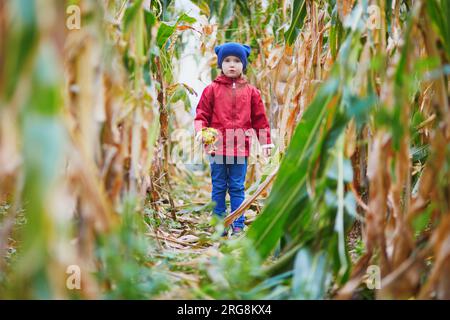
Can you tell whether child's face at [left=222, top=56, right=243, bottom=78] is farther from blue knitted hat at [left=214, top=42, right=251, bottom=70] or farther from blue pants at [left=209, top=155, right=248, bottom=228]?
blue pants at [left=209, top=155, right=248, bottom=228]

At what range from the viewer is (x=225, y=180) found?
2408mm

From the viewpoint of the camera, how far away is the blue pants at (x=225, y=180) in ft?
7.77

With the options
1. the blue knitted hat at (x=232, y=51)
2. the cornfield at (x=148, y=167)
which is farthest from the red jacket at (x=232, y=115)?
the cornfield at (x=148, y=167)

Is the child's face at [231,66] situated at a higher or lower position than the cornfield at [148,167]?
higher

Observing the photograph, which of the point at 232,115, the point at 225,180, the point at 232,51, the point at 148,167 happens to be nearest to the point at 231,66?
the point at 232,51

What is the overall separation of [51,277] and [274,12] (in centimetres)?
266

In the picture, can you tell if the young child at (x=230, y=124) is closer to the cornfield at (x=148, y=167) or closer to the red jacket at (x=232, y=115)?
the red jacket at (x=232, y=115)

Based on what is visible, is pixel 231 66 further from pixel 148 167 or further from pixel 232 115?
pixel 148 167

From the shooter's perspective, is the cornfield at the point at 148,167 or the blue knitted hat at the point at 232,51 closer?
the cornfield at the point at 148,167

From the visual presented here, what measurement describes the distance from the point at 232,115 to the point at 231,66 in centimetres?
24

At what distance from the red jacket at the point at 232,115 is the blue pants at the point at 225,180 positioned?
0.05 metres

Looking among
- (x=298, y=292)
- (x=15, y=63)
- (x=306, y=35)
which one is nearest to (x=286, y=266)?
(x=298, y=292)

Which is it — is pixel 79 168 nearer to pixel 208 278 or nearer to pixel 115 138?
pixel 115 138

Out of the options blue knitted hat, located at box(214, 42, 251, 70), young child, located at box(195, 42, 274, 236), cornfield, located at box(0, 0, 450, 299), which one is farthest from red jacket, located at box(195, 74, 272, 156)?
cornfield, located at box(0, 0, 450, 299)
